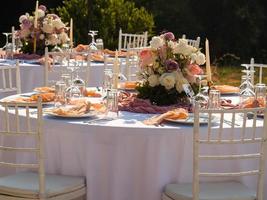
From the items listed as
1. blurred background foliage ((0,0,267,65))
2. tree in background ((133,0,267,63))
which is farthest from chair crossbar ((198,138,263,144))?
tree in background ((133,0,267,63))

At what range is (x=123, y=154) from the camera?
3732 millimetres

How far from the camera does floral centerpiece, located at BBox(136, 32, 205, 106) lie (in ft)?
14.0

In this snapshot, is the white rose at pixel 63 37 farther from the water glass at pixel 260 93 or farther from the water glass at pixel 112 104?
the water glass at pixel 260 93

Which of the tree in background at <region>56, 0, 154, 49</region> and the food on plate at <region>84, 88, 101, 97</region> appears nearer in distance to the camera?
the food on plate at <region>84, 88, 101, 97</region>

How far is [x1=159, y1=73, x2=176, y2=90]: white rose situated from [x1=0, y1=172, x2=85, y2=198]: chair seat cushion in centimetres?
88

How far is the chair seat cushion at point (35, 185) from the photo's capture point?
12.1 feet

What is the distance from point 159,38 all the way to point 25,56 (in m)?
3.02

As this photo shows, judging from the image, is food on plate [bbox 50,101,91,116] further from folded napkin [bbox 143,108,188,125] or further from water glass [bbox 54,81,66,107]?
folded napkin [bbox 143,108,188,125]

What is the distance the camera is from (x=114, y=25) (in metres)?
10.8

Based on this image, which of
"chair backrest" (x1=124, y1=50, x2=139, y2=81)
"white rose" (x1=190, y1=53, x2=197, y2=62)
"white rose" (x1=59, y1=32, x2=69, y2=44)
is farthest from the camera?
"white rose" (x1=59, y1=32, x2=69, y2=44)

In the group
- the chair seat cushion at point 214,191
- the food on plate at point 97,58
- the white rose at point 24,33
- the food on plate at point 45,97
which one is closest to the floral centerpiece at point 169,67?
the food on plate at point 45,97

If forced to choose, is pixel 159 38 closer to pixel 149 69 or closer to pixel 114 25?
pixel 149 69

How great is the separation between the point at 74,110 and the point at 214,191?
1002 millimetres

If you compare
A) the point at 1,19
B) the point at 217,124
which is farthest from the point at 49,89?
the point at 1,19
